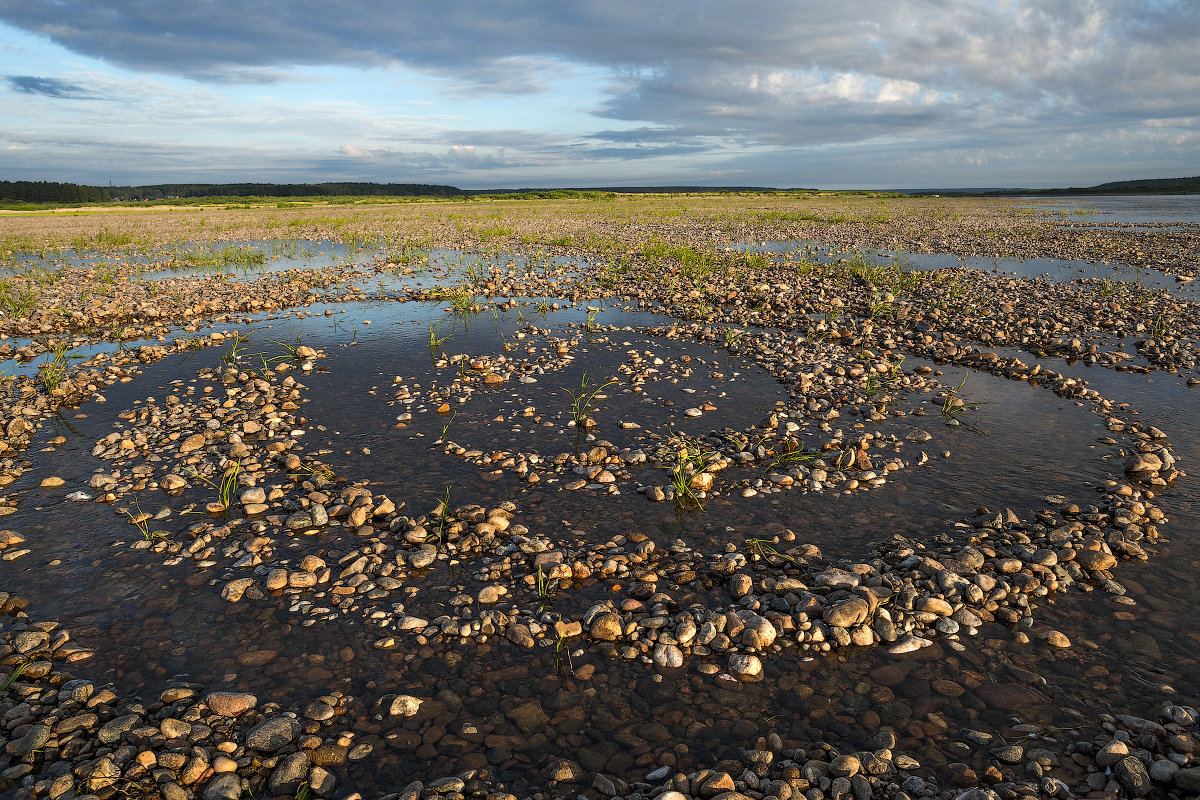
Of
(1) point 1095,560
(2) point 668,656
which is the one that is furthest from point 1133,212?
(2) point 668,656

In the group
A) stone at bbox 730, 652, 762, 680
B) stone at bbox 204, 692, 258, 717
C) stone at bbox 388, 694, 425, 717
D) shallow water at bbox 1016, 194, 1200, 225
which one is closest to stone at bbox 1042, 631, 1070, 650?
stone at bbox 730, 652, 762, 680

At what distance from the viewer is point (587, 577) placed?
20.4 ft

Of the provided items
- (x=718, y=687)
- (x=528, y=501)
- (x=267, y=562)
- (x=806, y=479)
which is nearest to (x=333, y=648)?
(x=267, y=562)

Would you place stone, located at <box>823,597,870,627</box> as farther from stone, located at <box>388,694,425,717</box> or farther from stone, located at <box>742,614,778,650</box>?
stone, located at <box>388,694,425,717</box>

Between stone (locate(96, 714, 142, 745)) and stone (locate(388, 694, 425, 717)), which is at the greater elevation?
stone (locate(96, 714, 142, 745))

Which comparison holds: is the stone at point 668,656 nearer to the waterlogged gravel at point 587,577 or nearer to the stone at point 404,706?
the waterlogged gravel at point 587,577

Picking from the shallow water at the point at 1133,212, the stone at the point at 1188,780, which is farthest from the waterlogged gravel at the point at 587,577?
the shallow water at the point at 1133,212

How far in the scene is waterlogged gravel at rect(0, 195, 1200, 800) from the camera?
4.17 meters

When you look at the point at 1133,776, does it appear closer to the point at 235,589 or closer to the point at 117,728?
the point at 117,728

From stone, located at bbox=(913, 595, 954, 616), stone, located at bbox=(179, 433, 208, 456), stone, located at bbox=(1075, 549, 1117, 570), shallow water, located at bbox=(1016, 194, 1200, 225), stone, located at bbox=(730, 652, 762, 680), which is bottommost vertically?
stone, located at bbox=(730, 652, 762, 680)

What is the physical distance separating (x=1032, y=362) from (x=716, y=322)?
7.74 m

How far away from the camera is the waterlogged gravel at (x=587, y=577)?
13.7 feet

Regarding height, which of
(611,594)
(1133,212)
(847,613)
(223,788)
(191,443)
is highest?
(1133,212)

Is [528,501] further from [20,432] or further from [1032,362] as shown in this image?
[1032,362]
